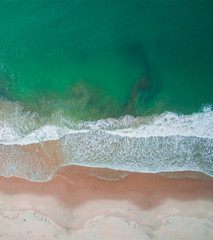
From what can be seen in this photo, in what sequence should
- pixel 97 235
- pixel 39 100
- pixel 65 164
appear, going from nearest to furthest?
1. pixel 97 235
2. pixel 65 164
3. pixel 39 100

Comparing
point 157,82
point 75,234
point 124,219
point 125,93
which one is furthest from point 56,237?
point 157,82

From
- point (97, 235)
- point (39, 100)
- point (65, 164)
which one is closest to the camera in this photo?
point (97, 235)

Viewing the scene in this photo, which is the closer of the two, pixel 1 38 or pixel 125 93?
pixel 125 93

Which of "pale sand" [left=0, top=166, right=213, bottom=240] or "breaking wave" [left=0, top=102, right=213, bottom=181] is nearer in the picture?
"pale sand" [left=0, top=166, right=213, bottom=240]

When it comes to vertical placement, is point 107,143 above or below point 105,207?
above

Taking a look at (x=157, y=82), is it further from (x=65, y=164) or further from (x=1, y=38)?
(x=1, y=38)

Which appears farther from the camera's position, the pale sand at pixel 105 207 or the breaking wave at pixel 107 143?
the breaking wave at pixel 107 143

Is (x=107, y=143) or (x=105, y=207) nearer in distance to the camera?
(x=105, y=207)

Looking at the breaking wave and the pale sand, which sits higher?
the breaking wave
